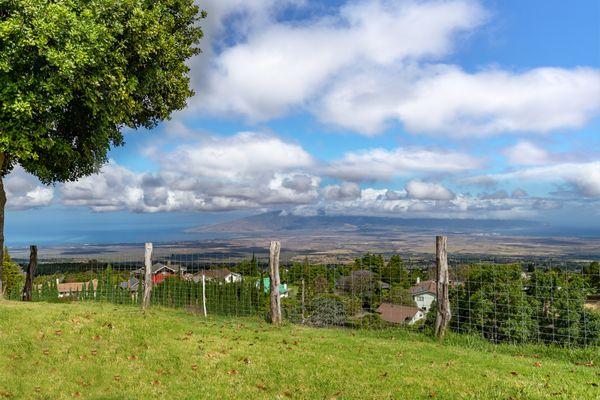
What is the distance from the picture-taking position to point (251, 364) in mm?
11445

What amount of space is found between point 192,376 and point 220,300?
1268 centimetres

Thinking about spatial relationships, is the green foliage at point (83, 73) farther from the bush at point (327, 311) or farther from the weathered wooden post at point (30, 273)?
the bush at point (327, 311)

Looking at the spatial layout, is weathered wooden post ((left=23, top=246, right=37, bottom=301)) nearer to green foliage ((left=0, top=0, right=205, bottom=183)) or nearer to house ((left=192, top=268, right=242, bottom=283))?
green foliage ((left=0, top=0, right=205, bottom=183))

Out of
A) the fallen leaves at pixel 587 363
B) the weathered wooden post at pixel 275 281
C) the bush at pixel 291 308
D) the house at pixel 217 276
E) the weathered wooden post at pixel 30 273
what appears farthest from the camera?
the weathered wooden post at pixel 30 273

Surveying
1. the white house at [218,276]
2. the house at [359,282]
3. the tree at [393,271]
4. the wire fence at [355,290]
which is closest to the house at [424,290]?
the wire fence at [355,290]

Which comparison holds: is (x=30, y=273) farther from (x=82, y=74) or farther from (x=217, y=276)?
(x=82, y=74)

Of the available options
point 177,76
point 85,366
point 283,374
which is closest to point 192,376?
point 283,374

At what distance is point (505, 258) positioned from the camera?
1566 cm

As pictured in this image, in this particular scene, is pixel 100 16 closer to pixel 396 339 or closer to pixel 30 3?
pixel 30 3

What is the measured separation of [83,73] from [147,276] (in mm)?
9409

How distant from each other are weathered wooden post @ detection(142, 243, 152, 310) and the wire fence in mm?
467

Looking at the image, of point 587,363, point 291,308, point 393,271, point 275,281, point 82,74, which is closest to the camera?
point 587,363

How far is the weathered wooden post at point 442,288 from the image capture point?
1499cm

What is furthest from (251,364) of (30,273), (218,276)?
(30,273)
